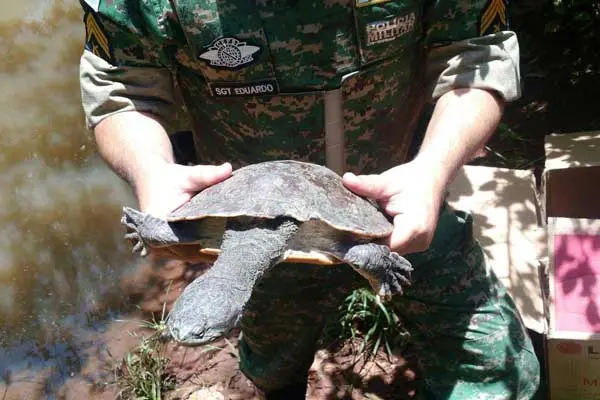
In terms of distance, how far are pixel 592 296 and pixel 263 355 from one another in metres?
1.25

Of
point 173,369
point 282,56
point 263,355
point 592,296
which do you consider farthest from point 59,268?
point 592,296

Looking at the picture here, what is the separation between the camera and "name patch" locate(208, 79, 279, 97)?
7.09ft

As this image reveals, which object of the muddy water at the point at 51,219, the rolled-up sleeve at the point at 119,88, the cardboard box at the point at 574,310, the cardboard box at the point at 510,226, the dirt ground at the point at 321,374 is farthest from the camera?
the muddy water at the point at 51,219

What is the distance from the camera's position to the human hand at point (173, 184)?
1.97m

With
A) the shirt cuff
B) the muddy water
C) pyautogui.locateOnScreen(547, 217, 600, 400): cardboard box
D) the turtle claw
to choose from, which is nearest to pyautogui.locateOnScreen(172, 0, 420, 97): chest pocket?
the shirt cuff

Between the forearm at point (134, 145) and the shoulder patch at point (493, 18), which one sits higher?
the shoulder patch at point (493, 18)

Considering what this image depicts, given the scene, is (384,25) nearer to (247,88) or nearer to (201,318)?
(247,88)

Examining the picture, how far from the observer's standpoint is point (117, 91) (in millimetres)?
2230

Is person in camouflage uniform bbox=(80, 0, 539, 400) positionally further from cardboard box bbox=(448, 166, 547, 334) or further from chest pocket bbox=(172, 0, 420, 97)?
cardboard box bbox=(448, 166, 547, 334)

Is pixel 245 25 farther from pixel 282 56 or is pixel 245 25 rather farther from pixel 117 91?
pixel 117 91

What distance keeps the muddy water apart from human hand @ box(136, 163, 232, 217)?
1.71 meters

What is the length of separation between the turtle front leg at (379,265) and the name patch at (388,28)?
0.62 meters

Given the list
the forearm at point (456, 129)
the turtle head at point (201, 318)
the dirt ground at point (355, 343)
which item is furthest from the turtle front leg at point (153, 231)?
the dirt ground at point (355, 343)

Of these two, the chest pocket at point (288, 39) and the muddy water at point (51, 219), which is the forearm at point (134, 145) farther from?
the muddy water at point (51, 219)
